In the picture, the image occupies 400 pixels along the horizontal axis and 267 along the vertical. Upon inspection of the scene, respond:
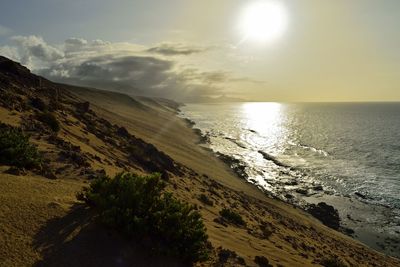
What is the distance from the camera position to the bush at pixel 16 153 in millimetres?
12344

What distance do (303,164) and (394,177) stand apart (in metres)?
13.1

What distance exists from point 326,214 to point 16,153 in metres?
28.2

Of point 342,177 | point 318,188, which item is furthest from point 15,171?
point 342,177

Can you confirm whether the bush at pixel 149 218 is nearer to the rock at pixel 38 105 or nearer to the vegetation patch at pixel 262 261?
the vegetation patch at pixel 262 261

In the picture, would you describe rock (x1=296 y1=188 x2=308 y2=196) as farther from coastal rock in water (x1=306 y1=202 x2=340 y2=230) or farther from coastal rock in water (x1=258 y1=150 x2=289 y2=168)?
coastal rock in water (x1=258 y1=150 x2=289 y2=168)

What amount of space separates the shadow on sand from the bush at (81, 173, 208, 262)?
0.27m

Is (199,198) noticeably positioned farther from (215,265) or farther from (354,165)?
(354,165)

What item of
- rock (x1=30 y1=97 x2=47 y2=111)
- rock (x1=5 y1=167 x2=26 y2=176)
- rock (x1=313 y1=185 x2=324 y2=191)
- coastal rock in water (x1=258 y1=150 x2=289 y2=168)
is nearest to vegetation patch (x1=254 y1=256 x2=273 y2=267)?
rock (x1=5 y1=167 x2=26 y2=176)

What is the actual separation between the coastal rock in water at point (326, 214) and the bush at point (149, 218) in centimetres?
2525

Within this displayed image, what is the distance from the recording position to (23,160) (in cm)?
1258

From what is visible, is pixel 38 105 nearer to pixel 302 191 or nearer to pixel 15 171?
pixel 15 171

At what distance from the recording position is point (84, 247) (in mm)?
8656

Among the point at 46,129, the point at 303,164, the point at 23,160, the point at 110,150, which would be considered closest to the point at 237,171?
the point at 303,164

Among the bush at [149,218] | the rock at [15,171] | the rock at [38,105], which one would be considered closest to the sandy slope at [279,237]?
the bush at [149,218]
